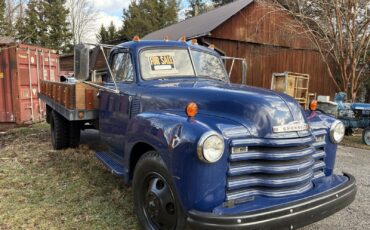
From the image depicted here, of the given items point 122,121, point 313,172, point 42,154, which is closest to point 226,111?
point 313,172

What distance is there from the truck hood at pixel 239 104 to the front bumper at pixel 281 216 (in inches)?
24.0

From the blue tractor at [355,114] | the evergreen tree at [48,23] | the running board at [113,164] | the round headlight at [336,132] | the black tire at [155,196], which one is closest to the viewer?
the black tire at [155,196]

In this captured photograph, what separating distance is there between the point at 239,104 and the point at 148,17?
3881cm

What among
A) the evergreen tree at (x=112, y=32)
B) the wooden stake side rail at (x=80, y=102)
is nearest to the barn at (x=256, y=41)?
the wooden stake side rail at (x=80, y=102)

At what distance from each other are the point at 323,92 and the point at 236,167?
20.7m

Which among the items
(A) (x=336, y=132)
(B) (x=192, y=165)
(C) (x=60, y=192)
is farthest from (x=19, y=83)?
(A) (x=336, y=132)

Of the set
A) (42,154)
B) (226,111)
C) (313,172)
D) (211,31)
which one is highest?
(211,31)

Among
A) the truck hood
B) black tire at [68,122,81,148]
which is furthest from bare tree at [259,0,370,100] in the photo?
the truck hood

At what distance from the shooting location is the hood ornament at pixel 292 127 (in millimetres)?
2891

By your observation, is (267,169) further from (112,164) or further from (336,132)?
(112,164)

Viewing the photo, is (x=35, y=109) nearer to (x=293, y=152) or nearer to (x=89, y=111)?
(x=89, y=111)

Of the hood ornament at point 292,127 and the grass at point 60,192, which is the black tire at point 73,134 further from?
the hood ornament at point 292,127

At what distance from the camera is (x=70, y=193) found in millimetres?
4523

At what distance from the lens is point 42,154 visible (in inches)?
256
